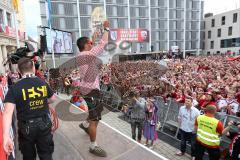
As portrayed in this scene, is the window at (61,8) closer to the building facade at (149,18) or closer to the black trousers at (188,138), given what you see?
the building facade at (149,18)

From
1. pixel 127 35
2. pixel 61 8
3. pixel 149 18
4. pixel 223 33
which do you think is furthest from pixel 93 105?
pixel 223 33

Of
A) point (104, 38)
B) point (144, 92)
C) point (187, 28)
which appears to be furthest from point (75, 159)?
point (187, 28)

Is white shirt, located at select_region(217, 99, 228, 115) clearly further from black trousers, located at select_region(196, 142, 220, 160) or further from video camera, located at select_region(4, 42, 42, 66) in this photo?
video camera, located at select_region(4, 42, 42, 66)

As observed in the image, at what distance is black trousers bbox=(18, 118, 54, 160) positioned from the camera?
8.34 feet

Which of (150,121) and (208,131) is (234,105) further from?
(150,121)

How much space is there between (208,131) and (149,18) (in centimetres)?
5366

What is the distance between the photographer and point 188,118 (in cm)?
538

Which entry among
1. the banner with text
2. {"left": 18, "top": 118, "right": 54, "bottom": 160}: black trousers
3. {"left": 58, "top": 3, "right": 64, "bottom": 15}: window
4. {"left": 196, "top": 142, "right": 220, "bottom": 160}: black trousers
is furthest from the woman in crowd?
{"left": 58, "top": 3, "right": 64, "bottom": 15}: window

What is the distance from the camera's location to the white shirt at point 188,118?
5.31 metres

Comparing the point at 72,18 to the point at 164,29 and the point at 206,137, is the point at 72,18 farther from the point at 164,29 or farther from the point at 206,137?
the point at 206,137

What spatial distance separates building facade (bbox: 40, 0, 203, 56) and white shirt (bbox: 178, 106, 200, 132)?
45.0 meters

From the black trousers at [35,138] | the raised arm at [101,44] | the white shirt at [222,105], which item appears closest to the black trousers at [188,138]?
the white shirt at [222,105]

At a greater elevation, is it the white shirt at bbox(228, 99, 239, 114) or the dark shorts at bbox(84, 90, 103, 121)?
the dark shorts at bbox(84, 90, 103, 121)

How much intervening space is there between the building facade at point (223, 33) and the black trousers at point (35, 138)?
178 feet
